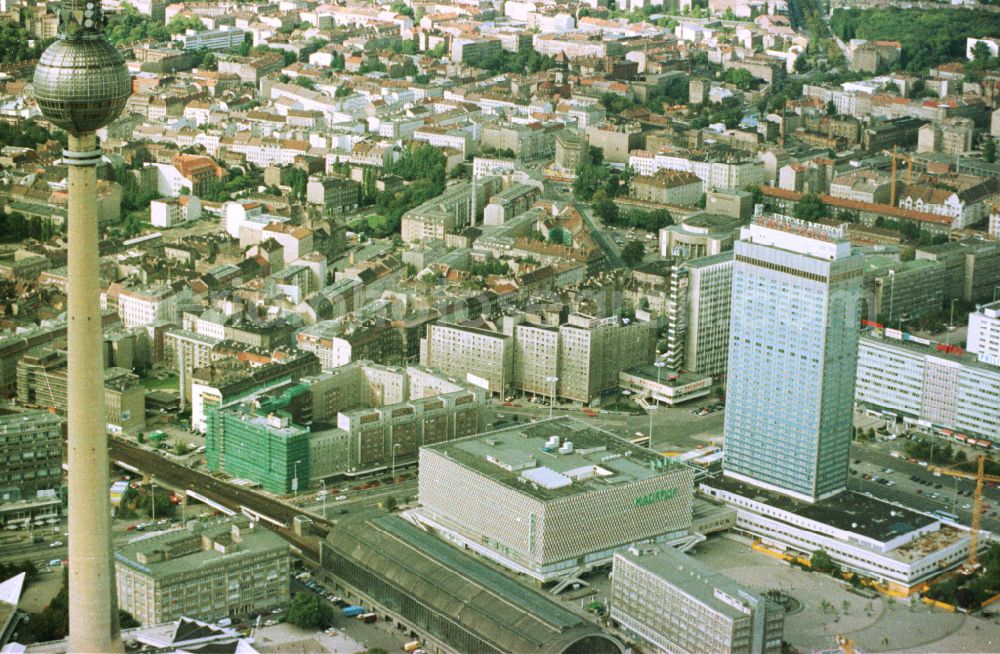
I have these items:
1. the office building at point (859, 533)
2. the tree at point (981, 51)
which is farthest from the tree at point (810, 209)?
the tree at point (981, 51)

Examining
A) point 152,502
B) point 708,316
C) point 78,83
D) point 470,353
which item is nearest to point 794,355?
point 708,316

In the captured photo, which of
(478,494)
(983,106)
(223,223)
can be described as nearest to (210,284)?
(223,223)

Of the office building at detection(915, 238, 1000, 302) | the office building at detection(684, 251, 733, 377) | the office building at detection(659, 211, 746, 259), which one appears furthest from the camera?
the office building at detection(659, 211, 746, 259)

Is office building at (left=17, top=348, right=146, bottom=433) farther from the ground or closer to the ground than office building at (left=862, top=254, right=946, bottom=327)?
closer to the ground

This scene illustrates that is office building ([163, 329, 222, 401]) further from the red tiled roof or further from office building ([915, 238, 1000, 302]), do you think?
the red tiled roof

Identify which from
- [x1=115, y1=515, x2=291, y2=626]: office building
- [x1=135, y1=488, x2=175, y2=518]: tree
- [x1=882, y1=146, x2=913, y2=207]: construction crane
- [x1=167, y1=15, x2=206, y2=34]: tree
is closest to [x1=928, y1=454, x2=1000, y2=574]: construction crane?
[x1=115, y1=515, x2=291, y2=626]: office building

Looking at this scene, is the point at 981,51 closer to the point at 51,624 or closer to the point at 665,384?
the point at 665,384

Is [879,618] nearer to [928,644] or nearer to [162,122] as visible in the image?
[928,644]
